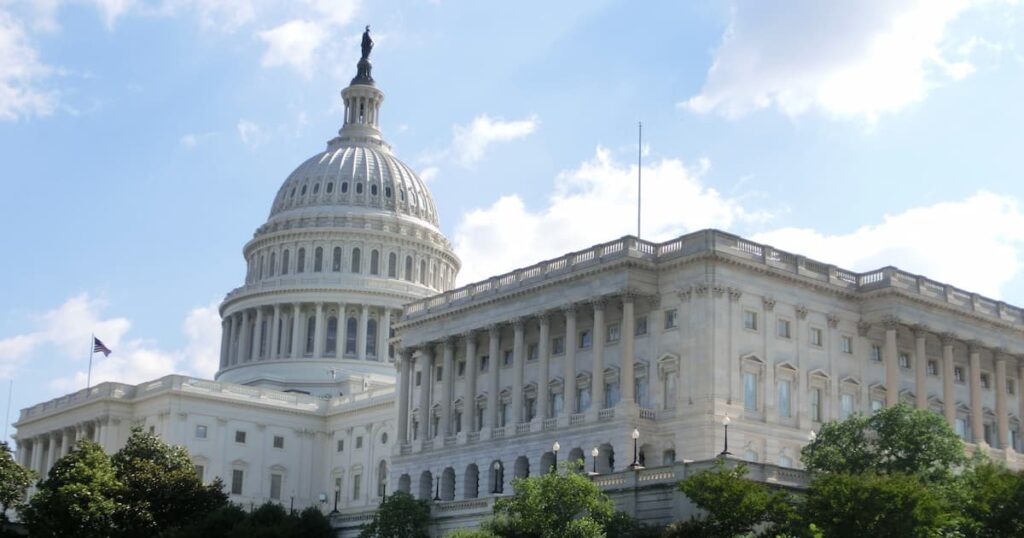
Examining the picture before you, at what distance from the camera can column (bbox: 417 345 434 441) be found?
114m

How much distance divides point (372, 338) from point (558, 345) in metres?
66.0

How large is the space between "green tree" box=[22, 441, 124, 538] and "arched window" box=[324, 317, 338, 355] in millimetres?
66347

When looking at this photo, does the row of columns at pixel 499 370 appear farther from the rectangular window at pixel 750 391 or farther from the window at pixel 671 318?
the rectangular window at pixel 750 391

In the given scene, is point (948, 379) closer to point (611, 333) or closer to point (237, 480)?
point (611, 333)

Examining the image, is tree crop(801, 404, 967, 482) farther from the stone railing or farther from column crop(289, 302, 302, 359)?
column crop(289, 302, 302, 359)

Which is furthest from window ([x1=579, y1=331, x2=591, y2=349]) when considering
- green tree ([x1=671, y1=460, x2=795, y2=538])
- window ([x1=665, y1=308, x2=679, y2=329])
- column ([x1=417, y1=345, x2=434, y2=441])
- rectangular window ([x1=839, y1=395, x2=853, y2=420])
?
green tree ([x1=671, y1=460, x2=795, y2=538])

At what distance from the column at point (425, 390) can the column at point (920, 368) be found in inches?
1407

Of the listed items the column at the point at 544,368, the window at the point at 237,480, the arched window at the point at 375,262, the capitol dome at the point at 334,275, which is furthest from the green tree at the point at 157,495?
the arched window at the point at 375,262

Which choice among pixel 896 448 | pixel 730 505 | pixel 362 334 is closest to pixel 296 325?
pixel 362 334

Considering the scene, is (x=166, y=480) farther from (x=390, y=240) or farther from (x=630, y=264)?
(x=390, y=240)

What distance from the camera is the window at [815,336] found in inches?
3942

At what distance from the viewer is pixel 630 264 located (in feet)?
321

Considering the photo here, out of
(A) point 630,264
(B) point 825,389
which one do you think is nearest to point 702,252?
(A) point 630,264

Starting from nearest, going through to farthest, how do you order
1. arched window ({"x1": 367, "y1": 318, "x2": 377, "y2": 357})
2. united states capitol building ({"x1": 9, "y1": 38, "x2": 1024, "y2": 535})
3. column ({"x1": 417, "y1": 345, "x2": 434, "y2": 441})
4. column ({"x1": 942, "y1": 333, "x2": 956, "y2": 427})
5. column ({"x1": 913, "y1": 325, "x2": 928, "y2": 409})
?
united states capitol building ({"x1": 9, "y1": 38, "x2": 1024, "y2": 535}), column ({"x1": 913, "y1": 325, "x2": 928, "y2": 409}), column ({"x1": 942, "y1": 333, "x2": 956, "y2": 427}), column ({"x1": 417, "y1": 345, "x2": 434, "y2": 441}), arched window ({"x1": 367, "y1": 318, "x2": 377, "y2": 357})
